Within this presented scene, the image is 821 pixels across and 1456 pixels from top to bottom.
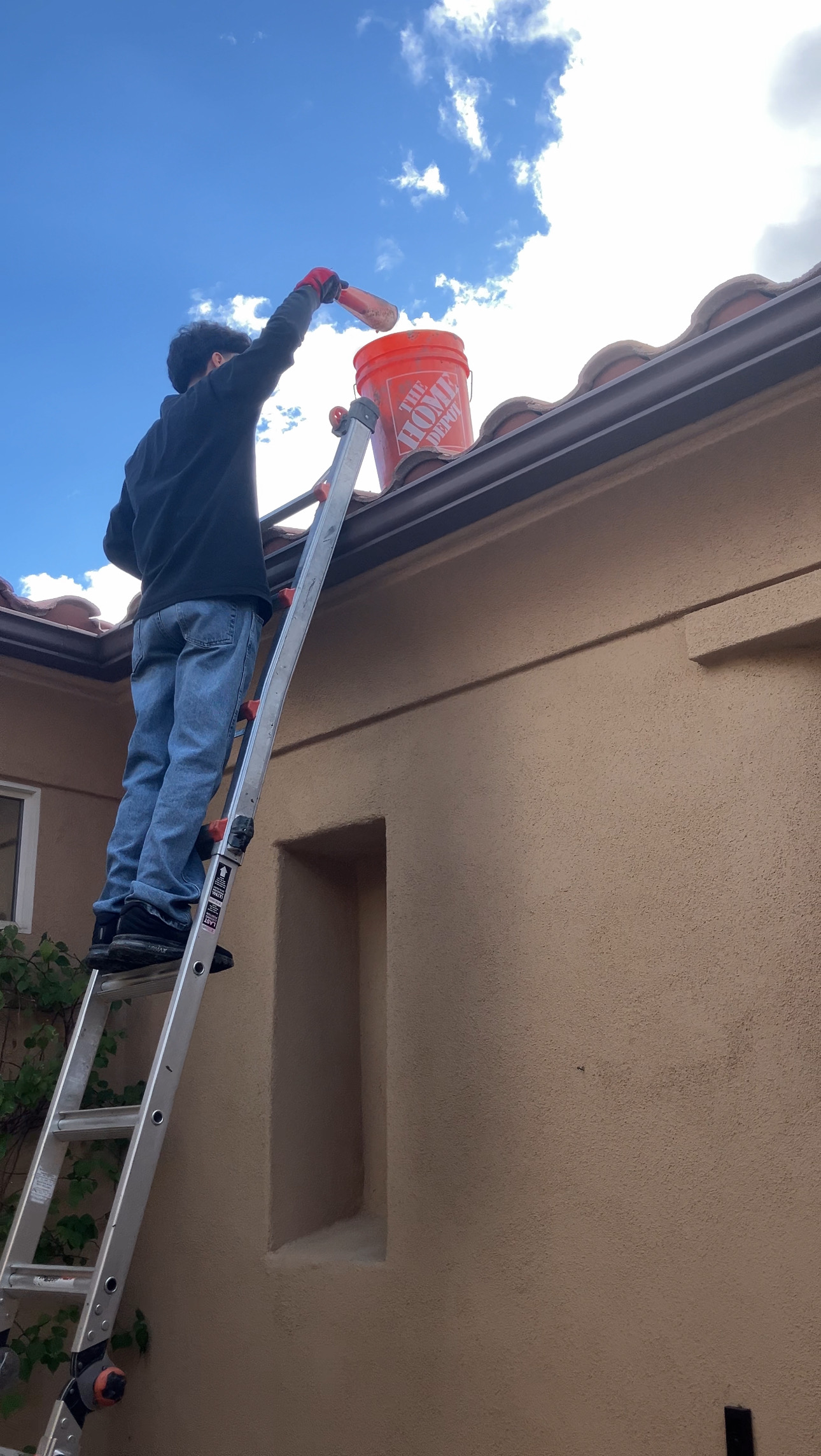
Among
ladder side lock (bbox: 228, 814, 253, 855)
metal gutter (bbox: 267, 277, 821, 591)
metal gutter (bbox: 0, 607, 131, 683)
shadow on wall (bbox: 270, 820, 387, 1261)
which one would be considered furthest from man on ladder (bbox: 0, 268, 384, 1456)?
shadow on wall (bbox: 270, 820, 387, 1261)

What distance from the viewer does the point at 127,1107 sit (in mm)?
2518

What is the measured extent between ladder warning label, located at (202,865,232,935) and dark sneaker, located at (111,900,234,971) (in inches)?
3.6

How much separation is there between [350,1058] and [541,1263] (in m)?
1.23

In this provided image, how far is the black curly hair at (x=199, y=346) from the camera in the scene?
3.39 meters

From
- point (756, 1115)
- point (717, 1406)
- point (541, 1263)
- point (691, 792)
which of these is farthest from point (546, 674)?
point (717, 1406)

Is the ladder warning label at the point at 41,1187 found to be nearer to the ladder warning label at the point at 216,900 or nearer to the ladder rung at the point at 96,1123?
the ladder rung at the point at 96,1123

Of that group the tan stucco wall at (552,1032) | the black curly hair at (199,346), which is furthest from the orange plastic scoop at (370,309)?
the tan stucco wall at (552,1032)

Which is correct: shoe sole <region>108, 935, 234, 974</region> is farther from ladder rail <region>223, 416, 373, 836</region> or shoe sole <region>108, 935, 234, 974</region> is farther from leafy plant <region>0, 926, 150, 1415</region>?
leafy plant <region>0, 926, 150, 1415</region>

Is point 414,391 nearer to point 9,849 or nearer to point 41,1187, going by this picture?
point 9,849

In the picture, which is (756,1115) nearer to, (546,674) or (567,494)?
(546,674)

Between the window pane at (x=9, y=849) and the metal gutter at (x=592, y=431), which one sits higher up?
the metal gutter at (x=592, y=431)

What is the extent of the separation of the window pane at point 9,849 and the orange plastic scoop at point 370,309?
2200 millimetres

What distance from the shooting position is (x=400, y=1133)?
10.7ft

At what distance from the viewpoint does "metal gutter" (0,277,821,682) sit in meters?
2.57
